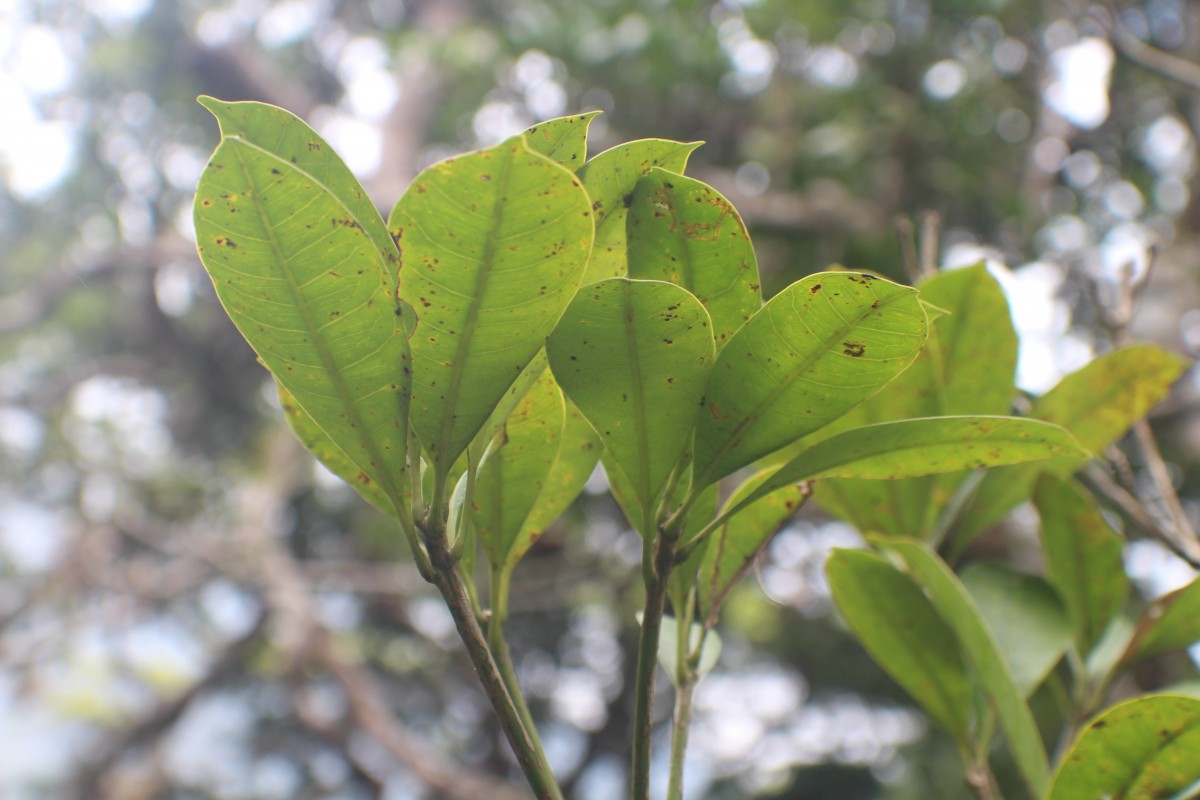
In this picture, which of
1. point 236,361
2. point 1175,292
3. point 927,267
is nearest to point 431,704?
point 236,361

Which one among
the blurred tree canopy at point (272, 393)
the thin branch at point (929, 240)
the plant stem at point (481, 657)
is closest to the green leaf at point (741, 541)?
the plant stem at point (481, 657)

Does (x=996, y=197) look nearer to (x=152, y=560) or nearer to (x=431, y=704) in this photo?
(x=431, y=704)

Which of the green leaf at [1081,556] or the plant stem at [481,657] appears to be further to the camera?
the green leaf at [1081,556]

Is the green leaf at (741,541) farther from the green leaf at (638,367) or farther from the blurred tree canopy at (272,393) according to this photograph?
the blurred tree canopy at (272,393)

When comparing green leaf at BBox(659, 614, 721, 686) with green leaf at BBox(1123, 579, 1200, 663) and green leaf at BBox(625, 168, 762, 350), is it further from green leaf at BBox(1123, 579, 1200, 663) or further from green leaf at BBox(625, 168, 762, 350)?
green leaf at BBox(1123, 579, 1200, 663)

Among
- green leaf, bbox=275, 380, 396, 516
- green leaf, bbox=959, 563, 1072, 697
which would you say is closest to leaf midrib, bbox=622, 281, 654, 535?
green leaf, bbox=275, 380, 396, 516
